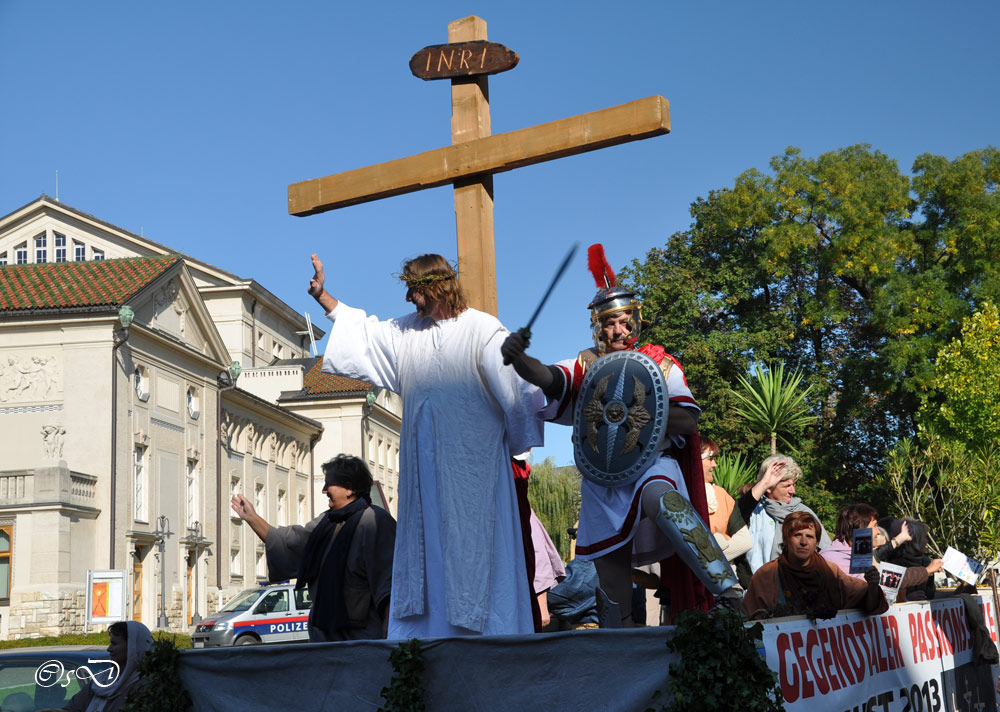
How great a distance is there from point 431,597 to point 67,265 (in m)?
40.1

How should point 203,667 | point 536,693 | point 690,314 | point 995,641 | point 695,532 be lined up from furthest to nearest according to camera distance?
point 690,314 → point 995,641 → point 695,532 → point 203,667 → point 536,693

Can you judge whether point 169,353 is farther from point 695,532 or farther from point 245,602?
point 695,532

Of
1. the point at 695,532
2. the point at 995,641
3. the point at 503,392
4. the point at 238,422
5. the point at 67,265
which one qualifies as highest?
the point at 67,265

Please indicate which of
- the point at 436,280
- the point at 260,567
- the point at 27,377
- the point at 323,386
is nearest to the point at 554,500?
the point at 260,567

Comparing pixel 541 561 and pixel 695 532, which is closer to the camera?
pixel 695 532

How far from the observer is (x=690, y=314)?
41.6 m

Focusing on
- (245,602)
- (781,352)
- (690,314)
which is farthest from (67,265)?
(781,352)

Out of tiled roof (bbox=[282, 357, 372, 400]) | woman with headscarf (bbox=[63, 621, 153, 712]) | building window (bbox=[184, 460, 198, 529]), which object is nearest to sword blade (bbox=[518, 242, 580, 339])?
woman with headscarf (bbox=[63, 621, 153, 712])

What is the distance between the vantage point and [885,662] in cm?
552

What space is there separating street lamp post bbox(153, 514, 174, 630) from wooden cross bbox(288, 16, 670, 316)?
3189 centimetres

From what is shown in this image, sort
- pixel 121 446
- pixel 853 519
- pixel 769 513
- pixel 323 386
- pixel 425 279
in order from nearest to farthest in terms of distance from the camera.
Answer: pixel 425 279, pixel 769 513, pixel 853 519, pixel 121 446, pixel 323 386

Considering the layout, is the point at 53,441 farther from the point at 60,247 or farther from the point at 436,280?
the point at 436,280

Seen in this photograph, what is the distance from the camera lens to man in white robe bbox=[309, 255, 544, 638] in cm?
493

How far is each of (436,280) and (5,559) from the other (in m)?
32.6
